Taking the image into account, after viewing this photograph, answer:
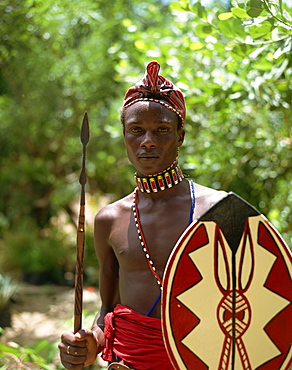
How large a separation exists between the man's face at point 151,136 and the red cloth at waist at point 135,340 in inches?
18.8

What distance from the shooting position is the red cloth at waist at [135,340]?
1.50 metres

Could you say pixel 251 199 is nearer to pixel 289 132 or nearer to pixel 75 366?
pixel 289 132

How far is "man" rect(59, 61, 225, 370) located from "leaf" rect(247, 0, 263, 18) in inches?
18.3

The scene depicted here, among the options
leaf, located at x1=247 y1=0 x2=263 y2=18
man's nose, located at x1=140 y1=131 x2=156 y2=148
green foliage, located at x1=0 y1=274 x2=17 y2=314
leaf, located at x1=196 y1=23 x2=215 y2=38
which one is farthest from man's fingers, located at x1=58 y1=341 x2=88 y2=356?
green foliage, located at x1=0 y1=274 x2=17 y2=314

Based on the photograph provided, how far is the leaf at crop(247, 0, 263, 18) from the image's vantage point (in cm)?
178

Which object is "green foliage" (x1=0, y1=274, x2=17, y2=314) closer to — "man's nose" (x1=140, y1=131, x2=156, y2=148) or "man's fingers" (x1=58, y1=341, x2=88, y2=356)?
"man's fingers" (x1=58, y1=341, x2=88, y2=356)

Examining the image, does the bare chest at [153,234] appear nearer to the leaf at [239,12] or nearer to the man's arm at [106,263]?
the man's arm at [106,263]

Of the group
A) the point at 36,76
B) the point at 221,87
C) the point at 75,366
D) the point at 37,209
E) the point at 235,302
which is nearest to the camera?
the point at 235,302

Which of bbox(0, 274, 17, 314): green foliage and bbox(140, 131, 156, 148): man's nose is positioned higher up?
bbox(140, 131, 156, 148): man's nose

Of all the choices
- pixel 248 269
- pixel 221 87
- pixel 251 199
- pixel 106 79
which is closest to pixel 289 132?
pixel 221 87

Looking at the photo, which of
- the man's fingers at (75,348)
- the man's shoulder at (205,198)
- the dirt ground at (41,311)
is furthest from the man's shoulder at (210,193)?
the dirt ground at (41,311)

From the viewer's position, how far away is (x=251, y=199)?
13.9 ft

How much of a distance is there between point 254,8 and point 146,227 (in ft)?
3.02

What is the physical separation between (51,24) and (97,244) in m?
2.93
